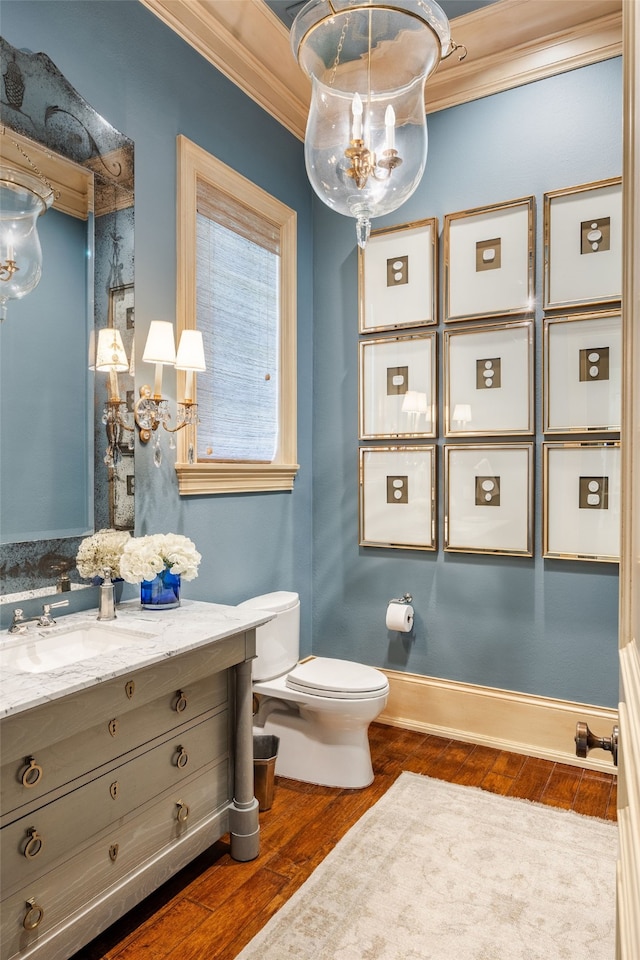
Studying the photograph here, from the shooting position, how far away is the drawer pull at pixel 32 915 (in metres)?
1.31

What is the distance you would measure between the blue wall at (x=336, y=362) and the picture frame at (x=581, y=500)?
7 centimetres

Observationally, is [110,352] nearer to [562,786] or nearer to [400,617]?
[400,617]

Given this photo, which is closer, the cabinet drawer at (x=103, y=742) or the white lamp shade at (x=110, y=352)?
the cabinet drawer at (x=103, y=742)

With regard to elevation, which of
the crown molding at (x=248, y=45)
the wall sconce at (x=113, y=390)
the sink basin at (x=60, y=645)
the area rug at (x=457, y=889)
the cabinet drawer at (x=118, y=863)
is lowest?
the area rug at (x=457, y=889)

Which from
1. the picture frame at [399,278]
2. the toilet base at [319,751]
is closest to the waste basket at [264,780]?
the toilet base at [319,751]

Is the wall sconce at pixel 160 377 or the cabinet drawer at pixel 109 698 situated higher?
the wall sconce at pixel 160 377

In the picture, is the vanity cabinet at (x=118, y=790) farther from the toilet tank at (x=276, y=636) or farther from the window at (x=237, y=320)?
the window at (x=237, y=320)

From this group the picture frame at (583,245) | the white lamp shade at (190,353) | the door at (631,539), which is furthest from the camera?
the picture frame at (583,245)

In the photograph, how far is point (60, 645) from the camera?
1.75 m

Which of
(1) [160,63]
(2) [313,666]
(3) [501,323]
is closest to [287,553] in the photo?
(2) [313,666]

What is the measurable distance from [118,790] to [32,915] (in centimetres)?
29

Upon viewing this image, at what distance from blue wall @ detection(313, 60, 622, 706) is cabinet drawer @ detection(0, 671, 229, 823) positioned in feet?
4.38

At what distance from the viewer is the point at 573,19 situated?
251cm

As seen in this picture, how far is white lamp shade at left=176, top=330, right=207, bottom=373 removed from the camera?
218 cm
